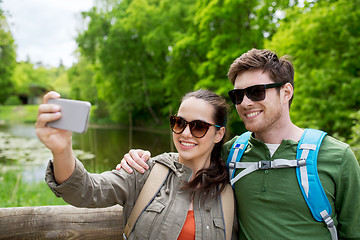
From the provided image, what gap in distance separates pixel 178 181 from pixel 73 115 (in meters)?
0.79

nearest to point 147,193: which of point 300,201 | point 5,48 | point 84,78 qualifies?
point 300,201

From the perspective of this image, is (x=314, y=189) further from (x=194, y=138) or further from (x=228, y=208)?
(x=194, y=138)

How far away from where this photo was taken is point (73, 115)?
0.91 meters

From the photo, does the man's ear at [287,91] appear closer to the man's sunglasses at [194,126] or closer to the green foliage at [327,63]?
the man's sunglasses at [194,126]

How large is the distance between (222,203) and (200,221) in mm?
175

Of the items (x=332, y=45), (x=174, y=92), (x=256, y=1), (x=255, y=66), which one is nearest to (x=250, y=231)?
(x=255, y=66)

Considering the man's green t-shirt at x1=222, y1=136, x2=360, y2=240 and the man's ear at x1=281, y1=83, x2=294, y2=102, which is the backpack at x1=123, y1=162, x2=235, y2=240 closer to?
the man's green t-shirt at x1=222, y1=136, x2=360, y2=240

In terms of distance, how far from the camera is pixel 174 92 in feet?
Result: 65.2

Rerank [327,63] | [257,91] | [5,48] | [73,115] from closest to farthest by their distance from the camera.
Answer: [73,115]
[257,91]
[327,63]
[5,48]

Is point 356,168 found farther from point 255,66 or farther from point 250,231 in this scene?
point 255,66

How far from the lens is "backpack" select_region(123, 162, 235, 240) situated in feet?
4.58

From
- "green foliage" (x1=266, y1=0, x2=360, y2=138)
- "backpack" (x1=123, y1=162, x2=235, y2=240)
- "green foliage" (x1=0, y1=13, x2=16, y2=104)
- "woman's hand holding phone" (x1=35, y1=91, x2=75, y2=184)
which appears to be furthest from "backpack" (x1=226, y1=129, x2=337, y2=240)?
"green foliage" (x1=0, y1=13, x2=16, y2=104)

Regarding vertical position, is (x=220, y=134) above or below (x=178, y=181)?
above

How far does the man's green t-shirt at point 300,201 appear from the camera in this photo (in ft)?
4.76
